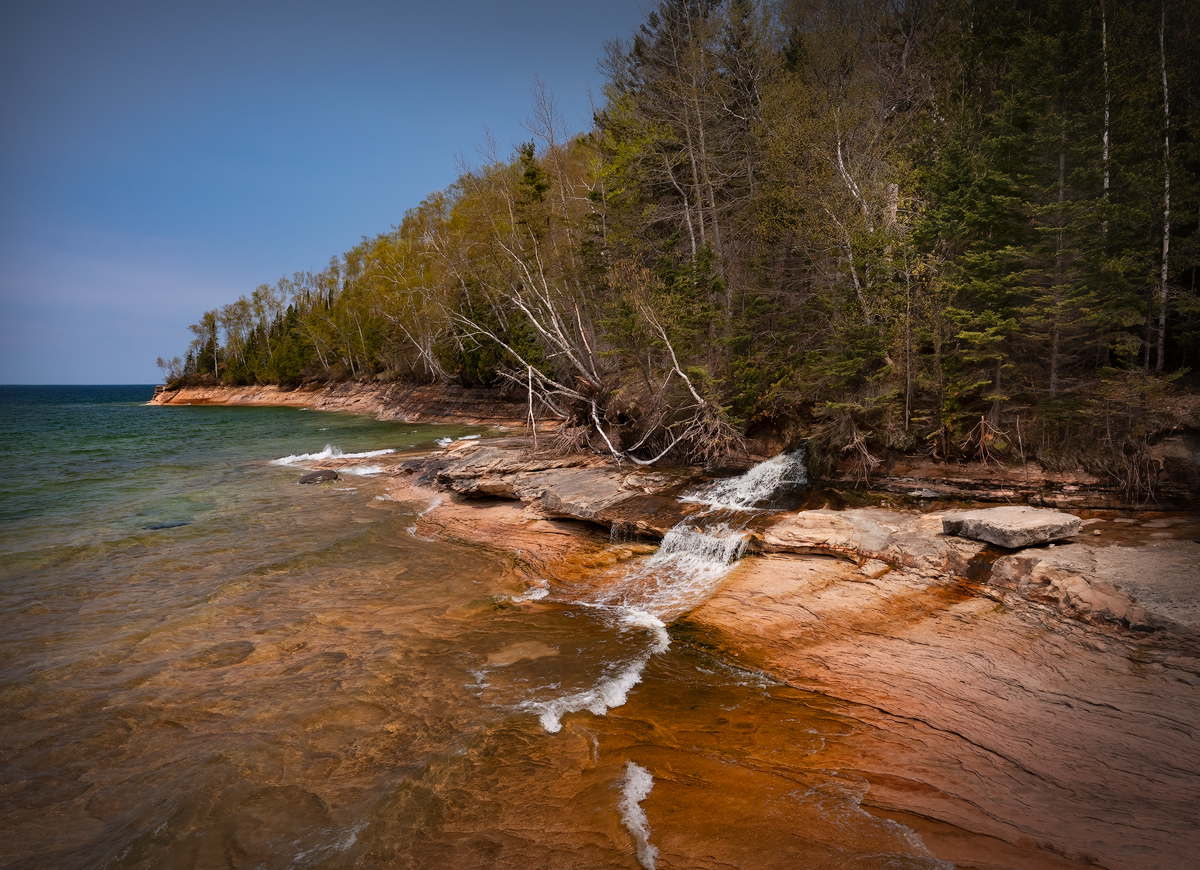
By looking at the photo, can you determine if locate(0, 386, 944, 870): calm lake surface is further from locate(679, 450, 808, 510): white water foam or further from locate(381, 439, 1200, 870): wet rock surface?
locate(679, 450, 808, 510): white water foam

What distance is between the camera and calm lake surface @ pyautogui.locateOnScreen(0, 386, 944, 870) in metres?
4.65

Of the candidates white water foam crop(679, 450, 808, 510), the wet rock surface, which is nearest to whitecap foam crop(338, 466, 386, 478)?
the wet rock surface

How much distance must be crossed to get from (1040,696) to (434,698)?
281 inches

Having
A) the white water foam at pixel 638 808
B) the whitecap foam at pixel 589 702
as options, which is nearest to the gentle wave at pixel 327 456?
the whitecap foam at pixel 589 702

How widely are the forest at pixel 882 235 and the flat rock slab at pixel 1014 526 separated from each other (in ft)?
12.5

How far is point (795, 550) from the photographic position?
10727mm

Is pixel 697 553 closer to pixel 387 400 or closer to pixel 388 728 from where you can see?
pixel 388 728

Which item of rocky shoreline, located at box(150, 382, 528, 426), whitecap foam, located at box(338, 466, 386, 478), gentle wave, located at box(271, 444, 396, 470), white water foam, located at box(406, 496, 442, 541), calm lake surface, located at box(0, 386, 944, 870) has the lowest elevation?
calm lake surface, located at box(0, 386, 944, 870)

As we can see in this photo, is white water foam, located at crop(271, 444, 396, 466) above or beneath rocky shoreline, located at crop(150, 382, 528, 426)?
beneath

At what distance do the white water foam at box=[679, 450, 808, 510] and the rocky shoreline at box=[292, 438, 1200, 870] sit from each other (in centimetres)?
151

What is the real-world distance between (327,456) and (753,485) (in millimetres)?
21447

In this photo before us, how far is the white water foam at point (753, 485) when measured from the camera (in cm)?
1413

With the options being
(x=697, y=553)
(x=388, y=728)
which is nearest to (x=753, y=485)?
(x=697, y=553)

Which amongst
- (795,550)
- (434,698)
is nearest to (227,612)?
(434,698)
